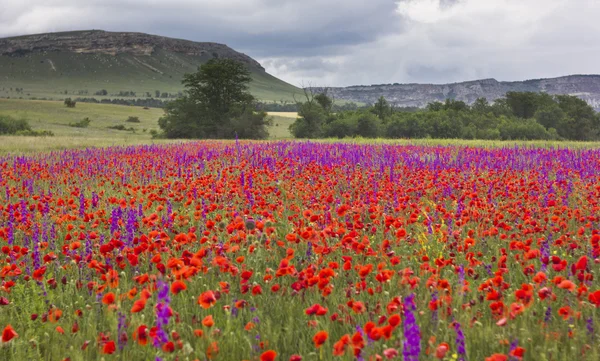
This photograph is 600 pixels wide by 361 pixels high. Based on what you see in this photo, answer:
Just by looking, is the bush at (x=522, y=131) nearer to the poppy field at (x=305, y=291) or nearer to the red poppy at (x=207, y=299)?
the poppy field at (x=305, y=291)

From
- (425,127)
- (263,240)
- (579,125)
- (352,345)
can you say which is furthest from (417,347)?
(579,125)

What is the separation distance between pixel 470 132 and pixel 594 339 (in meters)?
52.4

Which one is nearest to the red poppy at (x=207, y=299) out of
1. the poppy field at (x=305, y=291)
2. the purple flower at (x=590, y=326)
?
the poppy field at (x=305, y=291)

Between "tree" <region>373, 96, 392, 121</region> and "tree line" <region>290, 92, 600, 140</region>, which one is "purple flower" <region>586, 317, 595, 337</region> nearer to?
"tree line" <region>290, 92, 600, 140</region>

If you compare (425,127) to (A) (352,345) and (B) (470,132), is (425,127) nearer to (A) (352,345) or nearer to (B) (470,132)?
(B) (470,132)

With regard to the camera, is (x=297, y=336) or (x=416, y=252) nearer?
(x=297, y=336)

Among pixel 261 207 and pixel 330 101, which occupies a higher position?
pixel 330 101

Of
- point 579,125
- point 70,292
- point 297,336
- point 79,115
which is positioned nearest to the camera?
point 297,336

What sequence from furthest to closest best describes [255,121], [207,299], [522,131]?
[522,131] < [255,121] < [207,299]

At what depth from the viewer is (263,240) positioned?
416cm

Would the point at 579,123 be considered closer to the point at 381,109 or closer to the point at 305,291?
the point at 381,109

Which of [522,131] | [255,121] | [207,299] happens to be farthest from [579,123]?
[207,299]

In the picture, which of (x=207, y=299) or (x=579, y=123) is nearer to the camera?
(x=207, y=299)

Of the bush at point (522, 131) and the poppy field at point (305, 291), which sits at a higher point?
the bush at point (522, 131)
